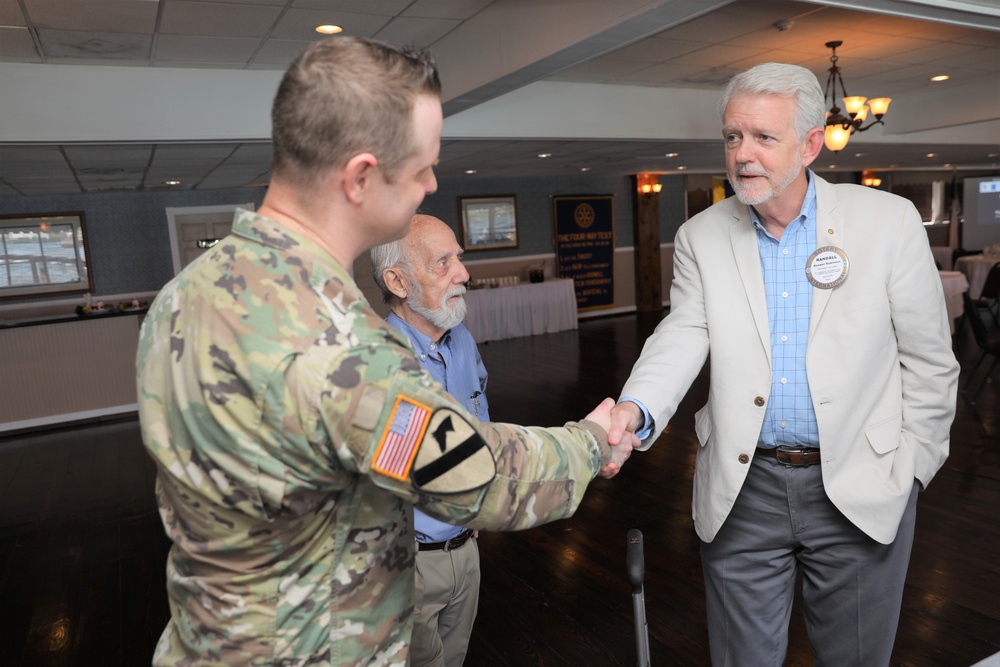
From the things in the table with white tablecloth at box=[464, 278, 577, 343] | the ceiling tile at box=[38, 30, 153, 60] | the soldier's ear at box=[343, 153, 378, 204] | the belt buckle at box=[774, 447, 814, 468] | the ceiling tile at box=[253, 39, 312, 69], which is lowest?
the table with white tablecloth at box=[464, 278, 577, 343]

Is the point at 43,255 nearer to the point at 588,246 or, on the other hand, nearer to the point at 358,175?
the point at 588,246

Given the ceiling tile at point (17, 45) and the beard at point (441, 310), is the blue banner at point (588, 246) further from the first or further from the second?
the beard at point (441, 310)

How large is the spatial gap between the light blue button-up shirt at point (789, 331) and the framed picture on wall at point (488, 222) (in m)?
11.0

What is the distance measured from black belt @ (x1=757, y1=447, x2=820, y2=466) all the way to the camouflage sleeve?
96 cm

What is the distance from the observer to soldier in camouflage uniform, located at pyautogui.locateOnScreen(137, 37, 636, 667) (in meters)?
0.85

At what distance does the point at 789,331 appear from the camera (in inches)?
67.7

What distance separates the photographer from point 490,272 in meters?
13.0

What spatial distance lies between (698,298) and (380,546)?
1156 mm

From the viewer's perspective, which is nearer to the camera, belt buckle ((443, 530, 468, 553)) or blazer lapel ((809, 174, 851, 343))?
blazer lapel ((809, 174, 851, 343))

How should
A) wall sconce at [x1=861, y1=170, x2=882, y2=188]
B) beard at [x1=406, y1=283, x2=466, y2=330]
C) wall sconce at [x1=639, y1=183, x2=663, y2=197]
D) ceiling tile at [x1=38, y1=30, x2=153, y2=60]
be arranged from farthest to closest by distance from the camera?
wall sconce at [x1=861, y1=170, x2=882, y2=188]
wall sconce at [x1=639, y1=183, x2=663, y2=197]
ceiling tile at [x1=38, y1=30, x2=153, y2=60]
beard at [x1=406, y1=283, x2=466, y2=330]

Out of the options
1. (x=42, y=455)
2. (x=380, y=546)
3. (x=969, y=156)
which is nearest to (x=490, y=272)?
(x=42, y=455)

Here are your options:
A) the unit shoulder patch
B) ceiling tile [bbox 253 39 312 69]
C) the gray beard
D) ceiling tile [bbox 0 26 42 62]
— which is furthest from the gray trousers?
ceiling tile [bbox 0 26 42 62]

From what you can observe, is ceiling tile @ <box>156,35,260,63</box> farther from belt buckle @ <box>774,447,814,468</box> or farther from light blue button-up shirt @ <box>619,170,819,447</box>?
belt buckle @ <box>774,447,814,468</box>

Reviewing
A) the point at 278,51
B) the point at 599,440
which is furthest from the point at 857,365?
the point at 278,51
